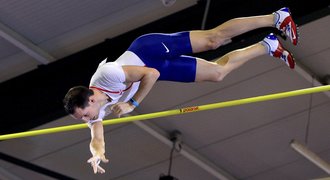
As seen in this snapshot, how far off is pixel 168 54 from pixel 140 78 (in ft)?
1.30

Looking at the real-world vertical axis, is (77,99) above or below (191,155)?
below

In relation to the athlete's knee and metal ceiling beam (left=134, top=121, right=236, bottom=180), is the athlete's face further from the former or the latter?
metal ceiling beam (left=134, top=121, right=236, bottom=180)

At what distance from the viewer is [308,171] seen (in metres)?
13.2

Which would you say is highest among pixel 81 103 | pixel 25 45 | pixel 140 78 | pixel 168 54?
pixel 25 45

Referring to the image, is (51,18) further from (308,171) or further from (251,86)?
(308,171)

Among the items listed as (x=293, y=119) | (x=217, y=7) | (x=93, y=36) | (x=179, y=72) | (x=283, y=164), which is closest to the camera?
(x=179, y=72)

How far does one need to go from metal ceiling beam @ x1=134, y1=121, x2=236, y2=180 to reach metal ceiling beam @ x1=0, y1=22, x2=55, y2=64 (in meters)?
2.00

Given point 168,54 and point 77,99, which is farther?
point 168,54

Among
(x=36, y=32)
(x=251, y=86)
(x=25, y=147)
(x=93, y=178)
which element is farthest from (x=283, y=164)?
(x=36, y=32)

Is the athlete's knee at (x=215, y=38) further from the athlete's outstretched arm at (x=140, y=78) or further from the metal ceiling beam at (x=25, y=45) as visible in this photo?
the metal ceiling beam at (x=25, y=45)

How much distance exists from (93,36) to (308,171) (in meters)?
4.51

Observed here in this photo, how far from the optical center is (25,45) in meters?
10.3

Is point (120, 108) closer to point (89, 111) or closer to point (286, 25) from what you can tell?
point (89, 111)

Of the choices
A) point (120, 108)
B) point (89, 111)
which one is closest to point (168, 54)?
point (120, 108)
